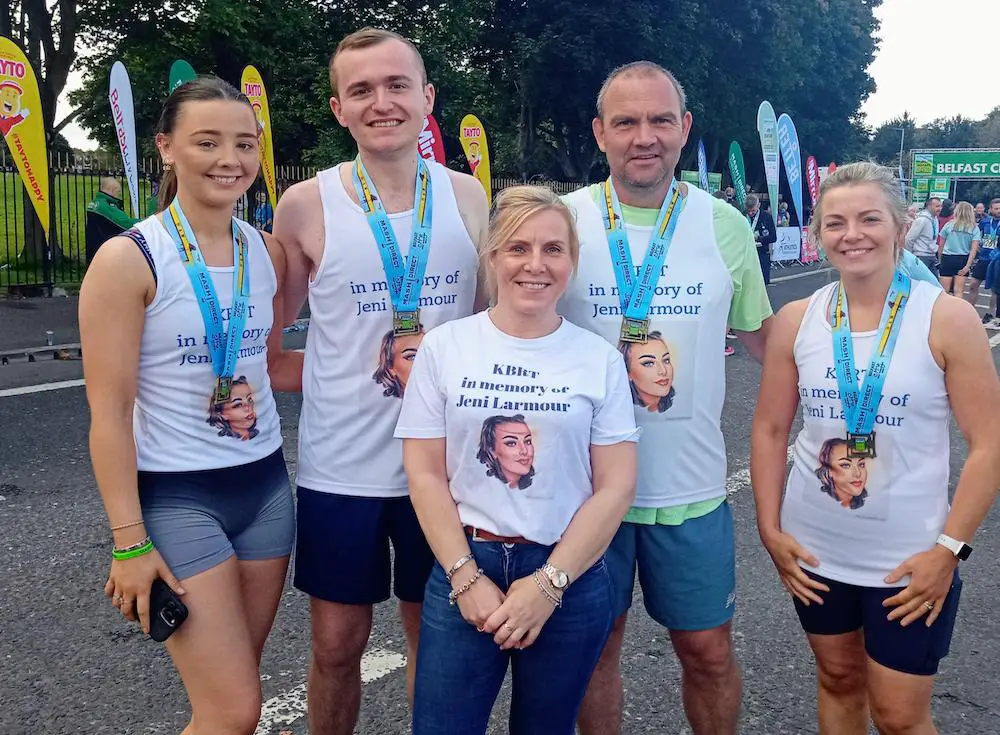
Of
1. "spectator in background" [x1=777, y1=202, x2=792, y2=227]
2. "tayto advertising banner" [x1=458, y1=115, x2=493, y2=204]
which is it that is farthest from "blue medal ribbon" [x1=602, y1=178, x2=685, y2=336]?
"spectator in background" [x1=777, y1=202, x2=792, y2=227]

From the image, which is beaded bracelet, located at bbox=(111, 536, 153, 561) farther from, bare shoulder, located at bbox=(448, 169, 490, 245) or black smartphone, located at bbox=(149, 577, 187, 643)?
bare shoulder, located at bbox=(448, 169, 490, 245)

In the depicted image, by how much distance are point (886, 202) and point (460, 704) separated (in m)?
1.67

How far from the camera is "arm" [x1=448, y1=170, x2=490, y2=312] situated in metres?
2.60

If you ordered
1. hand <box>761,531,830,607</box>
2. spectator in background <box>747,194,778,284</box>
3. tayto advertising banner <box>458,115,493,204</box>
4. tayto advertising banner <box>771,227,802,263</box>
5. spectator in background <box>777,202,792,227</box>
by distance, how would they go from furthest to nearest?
spectator in background <box>777,202,792,227</box>, tayto advertising banner <box>771,227,802,263</box>, tayto advertising banner <box>458,115,493,204</box>, spectator in background <box>747,194,778,284</box>, hand <box>761,531,830,607</box>

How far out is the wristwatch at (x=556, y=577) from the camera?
6.57ft

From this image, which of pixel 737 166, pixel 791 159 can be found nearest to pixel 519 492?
pixel 791 159

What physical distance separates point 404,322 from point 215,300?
0.52 metres

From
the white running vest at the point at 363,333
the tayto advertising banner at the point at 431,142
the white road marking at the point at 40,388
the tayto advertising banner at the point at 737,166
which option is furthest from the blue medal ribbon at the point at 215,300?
the tayto advertising banner at the point at 737,166

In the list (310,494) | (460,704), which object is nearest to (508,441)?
(460,704)

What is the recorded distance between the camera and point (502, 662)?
2.07 m

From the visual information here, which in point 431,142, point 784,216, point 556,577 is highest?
point 431,142

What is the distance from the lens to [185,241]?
218cm

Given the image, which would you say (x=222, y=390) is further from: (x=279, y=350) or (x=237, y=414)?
(x=279, y=350)

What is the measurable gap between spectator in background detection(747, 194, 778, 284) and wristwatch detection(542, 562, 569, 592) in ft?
42.2
